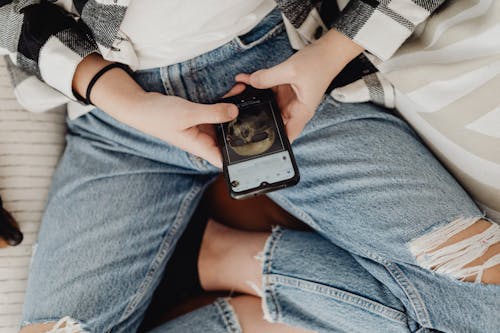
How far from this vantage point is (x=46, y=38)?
62 centimetres

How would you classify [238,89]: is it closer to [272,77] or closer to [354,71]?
[272,77]

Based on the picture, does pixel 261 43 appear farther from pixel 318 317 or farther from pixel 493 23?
pixel 318 317

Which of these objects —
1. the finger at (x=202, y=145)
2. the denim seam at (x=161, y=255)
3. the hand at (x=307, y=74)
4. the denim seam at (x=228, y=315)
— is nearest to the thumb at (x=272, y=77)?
the hand at (x=307, y=74)

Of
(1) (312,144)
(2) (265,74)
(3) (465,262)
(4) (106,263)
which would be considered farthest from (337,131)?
(4) (106,263)

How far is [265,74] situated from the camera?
615mm

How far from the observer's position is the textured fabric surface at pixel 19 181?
2.32ft

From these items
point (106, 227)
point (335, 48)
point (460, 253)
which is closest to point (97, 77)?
point (106, 227)

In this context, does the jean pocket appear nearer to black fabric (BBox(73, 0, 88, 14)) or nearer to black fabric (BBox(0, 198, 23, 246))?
black fabric (BBox(73, 0, 88, 14))

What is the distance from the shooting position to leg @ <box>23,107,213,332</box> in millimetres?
658

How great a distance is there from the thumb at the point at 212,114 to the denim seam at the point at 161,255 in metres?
0.20

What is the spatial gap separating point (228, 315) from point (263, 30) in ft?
1.48

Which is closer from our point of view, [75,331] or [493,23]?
[493,23]

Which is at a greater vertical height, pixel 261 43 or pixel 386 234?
pixel 261 43

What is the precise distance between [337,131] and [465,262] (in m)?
0.25
